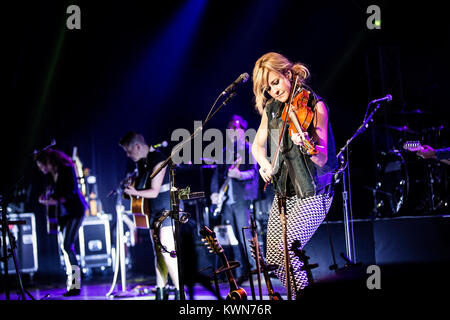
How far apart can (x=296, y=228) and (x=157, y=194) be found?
230cm

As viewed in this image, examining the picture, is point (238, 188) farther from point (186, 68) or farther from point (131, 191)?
point (186, 68)

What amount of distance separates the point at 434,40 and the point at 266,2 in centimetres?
307

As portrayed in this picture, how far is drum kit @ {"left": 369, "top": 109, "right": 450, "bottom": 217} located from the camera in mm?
6871

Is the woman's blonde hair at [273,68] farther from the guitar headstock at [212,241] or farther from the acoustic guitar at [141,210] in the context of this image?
the acoustic guitar at [141,210]

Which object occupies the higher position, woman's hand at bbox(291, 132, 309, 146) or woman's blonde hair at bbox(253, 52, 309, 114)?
woman's blonde hair at bbox(253, 52, 309, 114)

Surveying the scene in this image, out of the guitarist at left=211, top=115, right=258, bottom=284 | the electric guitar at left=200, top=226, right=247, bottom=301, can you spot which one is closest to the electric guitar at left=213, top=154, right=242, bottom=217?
the guitarist at left=211, top=115, right=258, bottom=284

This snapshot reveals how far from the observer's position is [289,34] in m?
8.49

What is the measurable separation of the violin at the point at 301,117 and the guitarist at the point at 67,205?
3.75 meters

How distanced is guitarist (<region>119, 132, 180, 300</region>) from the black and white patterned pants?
1981 millimetres

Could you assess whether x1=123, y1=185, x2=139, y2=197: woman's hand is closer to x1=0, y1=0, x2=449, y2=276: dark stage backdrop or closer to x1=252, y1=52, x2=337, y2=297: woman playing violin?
x1=0, y1=0, x2=449, y2=276: dark stage backdrop

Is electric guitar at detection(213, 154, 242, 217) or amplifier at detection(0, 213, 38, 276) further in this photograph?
amplifier at detection(0, 213, 38, 276)

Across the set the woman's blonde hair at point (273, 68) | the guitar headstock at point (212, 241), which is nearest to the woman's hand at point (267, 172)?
the woman's blonde hair at point (273, 68)

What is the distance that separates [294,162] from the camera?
10.4ft
